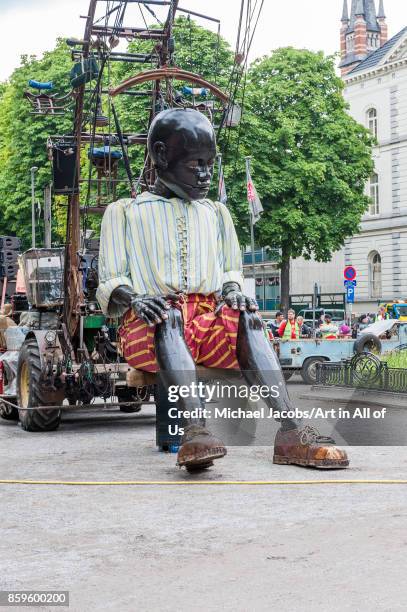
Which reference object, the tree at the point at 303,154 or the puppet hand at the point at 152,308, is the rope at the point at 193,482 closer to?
the puppet hand at the point at 152,308

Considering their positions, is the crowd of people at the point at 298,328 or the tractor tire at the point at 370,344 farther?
the crowd of people at the point at 298,328

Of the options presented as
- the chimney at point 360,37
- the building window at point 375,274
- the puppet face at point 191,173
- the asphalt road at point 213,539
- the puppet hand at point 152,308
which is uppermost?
the chimney at point 360,37

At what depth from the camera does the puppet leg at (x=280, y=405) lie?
6520 millimetres

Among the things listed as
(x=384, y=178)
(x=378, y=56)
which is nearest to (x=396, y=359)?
(x=384, y=178)

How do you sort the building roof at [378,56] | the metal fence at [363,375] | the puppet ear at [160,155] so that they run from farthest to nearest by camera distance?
the building roof at [378,56]
the metal fence at [363,375]
the puppet ear at [160,155]

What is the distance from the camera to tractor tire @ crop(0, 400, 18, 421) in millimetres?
13531

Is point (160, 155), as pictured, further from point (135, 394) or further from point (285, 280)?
point (285, 280)

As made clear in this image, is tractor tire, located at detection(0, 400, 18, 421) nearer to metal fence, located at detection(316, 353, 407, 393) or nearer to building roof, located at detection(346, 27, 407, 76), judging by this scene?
metal fence, located at detection(316, 353, 407, 393)

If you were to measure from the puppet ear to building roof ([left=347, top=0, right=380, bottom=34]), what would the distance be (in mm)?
74445

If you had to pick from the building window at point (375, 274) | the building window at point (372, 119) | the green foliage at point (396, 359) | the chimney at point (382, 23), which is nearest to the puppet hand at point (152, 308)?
the green foliage at point (396, 359)

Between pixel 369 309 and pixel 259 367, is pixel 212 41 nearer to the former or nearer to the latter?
pixel 369 309

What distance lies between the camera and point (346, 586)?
3881 mm

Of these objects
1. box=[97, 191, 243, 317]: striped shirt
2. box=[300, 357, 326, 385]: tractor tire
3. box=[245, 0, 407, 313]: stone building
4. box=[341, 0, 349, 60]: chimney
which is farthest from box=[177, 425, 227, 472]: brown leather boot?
box=[341, 0, 349, 60]: chimney

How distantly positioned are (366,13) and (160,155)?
3108 inches
